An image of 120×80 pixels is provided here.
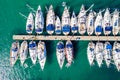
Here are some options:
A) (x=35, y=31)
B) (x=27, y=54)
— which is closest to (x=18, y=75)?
(x=27, y=54)

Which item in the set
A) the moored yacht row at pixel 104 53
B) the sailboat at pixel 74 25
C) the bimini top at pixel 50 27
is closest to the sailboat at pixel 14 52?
the bimini top at pixel 50 27

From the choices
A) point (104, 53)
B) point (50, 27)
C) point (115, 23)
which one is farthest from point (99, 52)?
point (50, 27)

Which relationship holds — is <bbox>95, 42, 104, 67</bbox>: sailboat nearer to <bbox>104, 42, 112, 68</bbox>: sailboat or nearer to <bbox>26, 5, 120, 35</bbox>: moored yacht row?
<bbox>104, 42, 112, 68</bbox>: sailboat

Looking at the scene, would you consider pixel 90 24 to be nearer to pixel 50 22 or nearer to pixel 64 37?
pixel 64 37

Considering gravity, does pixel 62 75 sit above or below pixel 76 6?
Answer: below

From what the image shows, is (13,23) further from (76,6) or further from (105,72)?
(105,72)
